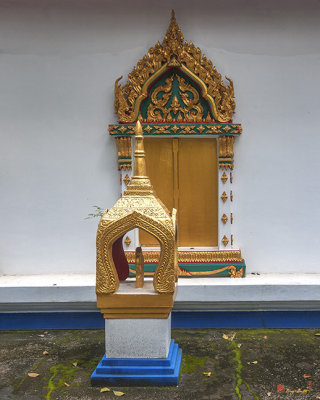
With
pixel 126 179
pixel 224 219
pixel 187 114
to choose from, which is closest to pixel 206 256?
pixel 224 219

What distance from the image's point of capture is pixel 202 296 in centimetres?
538

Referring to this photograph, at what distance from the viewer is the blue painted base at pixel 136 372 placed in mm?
3807

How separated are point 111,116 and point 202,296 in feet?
8.21

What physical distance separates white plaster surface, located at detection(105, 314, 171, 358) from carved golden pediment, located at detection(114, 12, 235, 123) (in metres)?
2.76

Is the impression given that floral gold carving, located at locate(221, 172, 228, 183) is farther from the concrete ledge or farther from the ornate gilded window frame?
the concrete ledge

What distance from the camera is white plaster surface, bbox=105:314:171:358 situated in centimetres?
388

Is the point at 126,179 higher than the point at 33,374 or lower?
higher

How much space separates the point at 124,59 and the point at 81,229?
223 centimetres

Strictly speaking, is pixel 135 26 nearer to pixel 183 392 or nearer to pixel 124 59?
pixel 124 59

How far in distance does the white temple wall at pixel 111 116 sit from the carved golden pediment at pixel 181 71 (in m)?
0.14

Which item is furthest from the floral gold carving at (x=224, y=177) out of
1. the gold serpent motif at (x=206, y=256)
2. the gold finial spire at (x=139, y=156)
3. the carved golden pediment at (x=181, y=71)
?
the gold finial spire at (x=139, y=156)

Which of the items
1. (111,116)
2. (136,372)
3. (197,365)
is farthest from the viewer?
(111,116)

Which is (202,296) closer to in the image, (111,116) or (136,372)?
(136,372)

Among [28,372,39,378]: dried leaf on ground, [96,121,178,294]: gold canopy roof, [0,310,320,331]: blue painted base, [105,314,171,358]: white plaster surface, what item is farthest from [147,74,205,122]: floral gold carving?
[28,372,39,378]: dried leaf on ground
